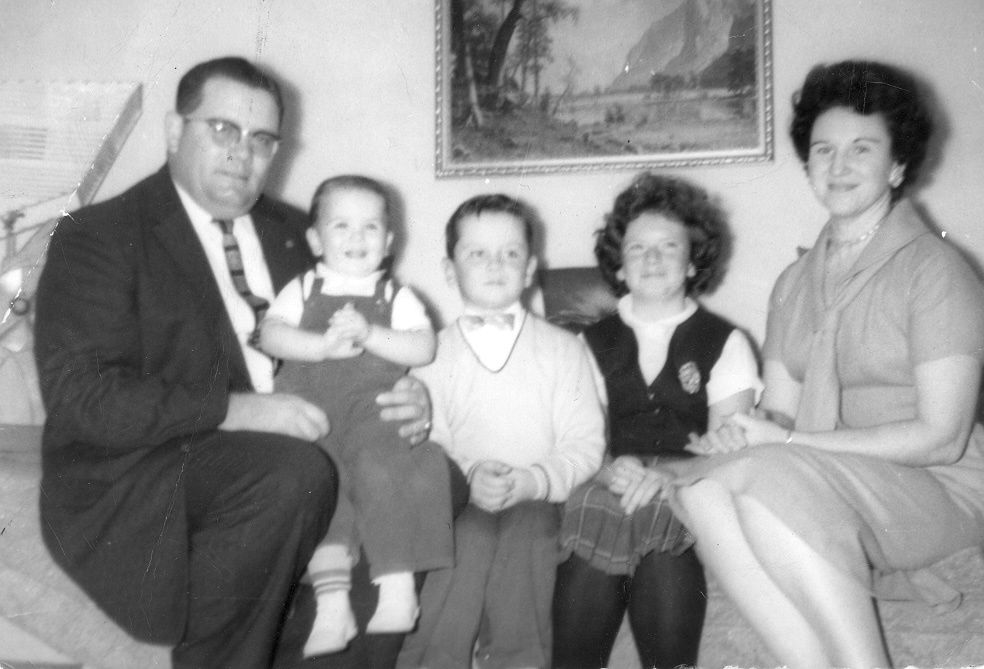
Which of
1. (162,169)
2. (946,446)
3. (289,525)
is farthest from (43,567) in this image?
(946,446)

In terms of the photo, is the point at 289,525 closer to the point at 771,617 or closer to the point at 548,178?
the point at 771,617

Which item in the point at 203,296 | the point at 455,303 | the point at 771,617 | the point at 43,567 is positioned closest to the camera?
the point at 771,617

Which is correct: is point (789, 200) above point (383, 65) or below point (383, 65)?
below

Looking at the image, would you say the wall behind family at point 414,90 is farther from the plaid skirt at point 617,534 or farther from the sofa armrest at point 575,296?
the plaid skirt at point 617,534

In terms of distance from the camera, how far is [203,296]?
1879 millimetres

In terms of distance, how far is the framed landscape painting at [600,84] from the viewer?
2.62 m

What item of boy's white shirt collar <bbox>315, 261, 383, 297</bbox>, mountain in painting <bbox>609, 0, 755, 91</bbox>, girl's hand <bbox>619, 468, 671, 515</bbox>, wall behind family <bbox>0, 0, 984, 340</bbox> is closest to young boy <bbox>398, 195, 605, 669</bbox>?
girl's hand <bbox>619, 468, 671, 515</bbox>

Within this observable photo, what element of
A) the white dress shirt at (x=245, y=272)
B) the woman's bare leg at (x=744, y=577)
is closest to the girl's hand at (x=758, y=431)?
the woman's bare leg at (x=744, y=577)

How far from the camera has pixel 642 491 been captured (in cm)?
176

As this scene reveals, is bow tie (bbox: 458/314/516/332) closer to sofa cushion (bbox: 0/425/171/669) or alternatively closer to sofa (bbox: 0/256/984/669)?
sofa (bbox: 0/256/984/669)

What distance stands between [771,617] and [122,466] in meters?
1.25

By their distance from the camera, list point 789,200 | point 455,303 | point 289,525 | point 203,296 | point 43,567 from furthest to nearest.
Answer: point 455,303 < point 789,200 < point 203,296 < point 43,567 < point 289,525

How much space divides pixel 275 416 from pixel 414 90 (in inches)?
53.9

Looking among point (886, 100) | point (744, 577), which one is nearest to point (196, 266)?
point (744, 577)
